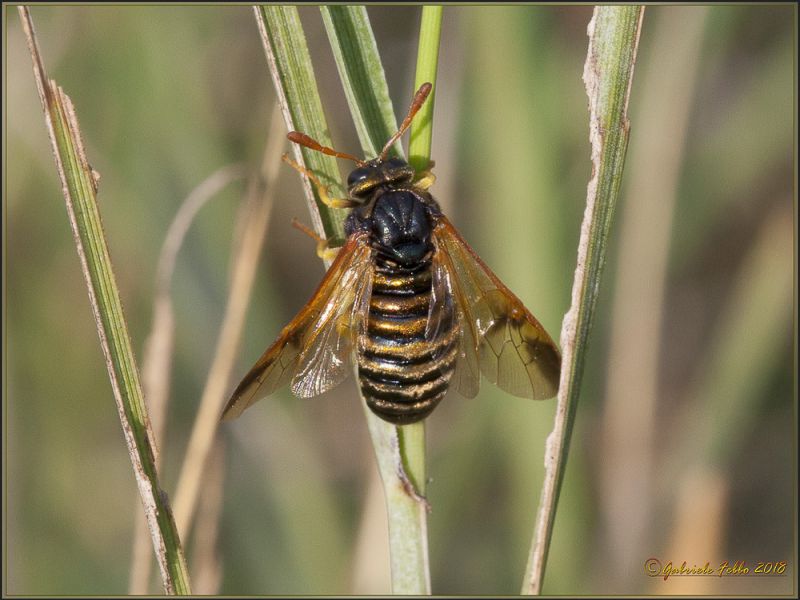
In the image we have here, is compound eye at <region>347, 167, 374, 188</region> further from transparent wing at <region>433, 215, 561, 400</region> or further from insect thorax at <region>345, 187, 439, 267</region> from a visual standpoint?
transparent wing at <region>433, 215, 561, 400</region>

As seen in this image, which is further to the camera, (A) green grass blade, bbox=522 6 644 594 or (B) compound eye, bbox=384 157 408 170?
(B) compound eye, bbox=384 157 408 170

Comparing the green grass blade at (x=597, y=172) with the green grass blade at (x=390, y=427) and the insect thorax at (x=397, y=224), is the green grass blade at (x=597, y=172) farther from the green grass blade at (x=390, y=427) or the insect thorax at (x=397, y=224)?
the insect thorax at (x=397, y=224)

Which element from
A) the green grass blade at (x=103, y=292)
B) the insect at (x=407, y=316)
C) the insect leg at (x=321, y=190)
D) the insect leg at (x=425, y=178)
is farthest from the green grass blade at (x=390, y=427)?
the green grass blade at (x=103, y=292)

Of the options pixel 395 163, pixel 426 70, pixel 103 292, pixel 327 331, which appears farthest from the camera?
pixel 327 331

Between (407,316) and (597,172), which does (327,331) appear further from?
(597,172)

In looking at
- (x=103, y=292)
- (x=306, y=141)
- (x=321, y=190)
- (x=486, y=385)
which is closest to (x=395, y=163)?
(x=321, y=190)

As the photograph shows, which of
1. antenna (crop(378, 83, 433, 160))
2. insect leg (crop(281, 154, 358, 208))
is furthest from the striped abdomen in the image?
antenna (crop(378, 83, 433, 160))
